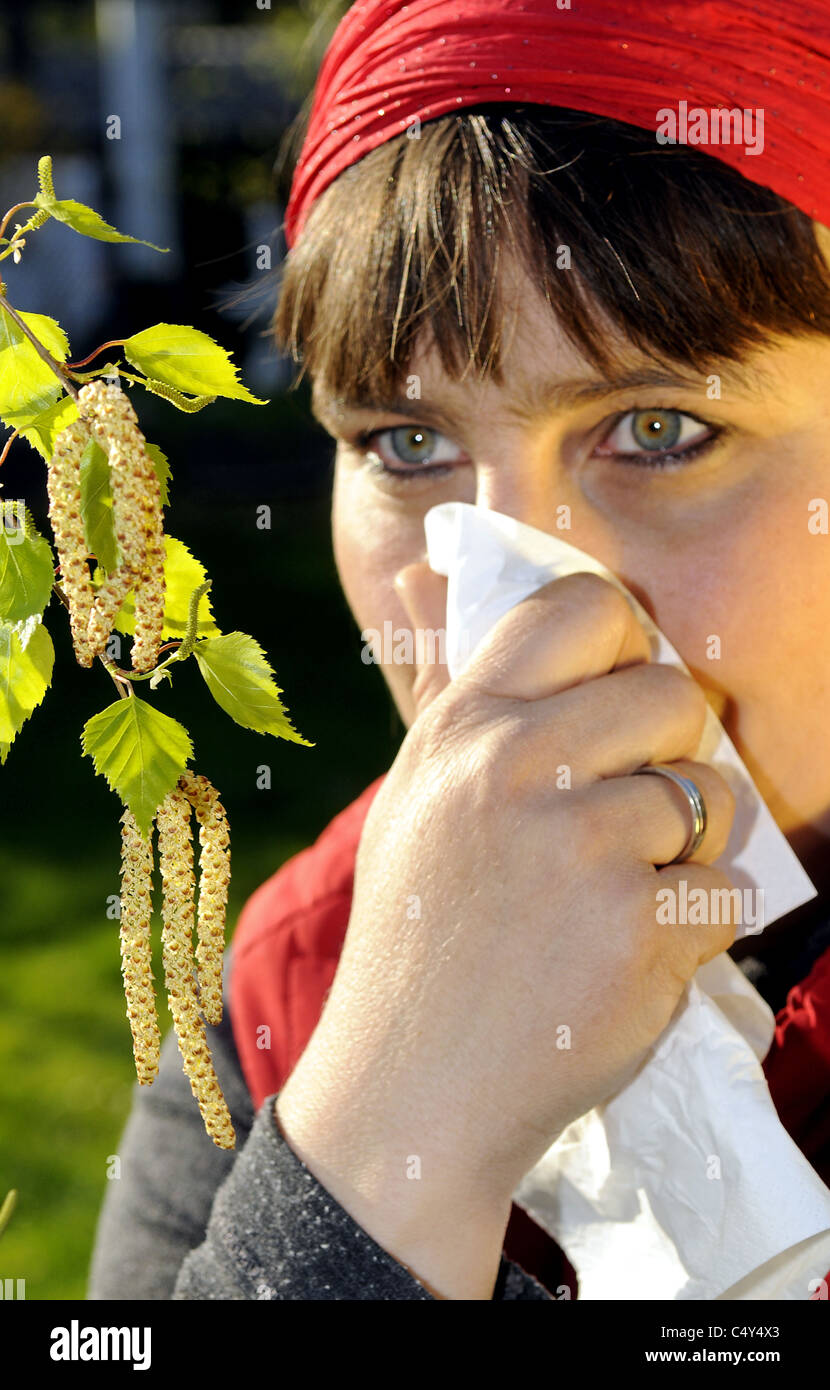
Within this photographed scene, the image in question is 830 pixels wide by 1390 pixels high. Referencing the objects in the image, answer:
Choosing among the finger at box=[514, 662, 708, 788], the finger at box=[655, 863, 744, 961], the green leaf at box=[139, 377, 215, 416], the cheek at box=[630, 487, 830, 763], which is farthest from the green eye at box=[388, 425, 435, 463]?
the green leaf at box=[139, 377, 215, 416]

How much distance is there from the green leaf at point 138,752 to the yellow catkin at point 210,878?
1.1 inches

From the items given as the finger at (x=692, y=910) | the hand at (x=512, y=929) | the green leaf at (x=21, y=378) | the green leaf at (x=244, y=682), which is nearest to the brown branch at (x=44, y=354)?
the green leaf at (x=21, y=378)

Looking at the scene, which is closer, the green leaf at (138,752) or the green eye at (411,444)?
the green leaf at (138,752)

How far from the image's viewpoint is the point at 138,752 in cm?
64

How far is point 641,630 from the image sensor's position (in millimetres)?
1160

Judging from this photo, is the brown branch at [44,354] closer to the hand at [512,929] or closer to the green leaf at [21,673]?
the green leaf at [21,673]

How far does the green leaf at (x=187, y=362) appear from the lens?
65 centimetres

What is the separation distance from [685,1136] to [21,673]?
0.72 metres

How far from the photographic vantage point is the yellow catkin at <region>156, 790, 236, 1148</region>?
2.20ft

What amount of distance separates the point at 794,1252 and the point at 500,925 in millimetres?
334

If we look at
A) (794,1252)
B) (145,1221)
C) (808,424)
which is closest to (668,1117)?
(794,1252)

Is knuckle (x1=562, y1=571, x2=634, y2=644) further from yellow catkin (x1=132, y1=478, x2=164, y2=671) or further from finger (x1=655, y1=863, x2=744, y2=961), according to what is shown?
yellow catkin (x1=132, y1=478, x2=164, y2=671)

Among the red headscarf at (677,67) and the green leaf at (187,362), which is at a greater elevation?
the red headscarf at (677,67)
